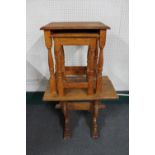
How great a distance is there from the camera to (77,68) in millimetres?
1381

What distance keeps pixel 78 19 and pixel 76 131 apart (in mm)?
873

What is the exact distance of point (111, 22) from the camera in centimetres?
153

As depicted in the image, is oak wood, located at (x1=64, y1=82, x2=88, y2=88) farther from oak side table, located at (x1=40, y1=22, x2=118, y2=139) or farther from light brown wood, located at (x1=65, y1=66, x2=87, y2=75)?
light brown wood, located at (x1=65, y1=66, x2=87, y2=75)

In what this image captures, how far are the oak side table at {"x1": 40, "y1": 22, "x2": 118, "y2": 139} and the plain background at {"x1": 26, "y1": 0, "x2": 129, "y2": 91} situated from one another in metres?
0.27

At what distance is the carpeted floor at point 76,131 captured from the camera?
1.31 m

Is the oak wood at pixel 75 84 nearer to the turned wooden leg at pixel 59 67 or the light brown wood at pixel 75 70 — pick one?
the turned wooden leg at pixel 59 67

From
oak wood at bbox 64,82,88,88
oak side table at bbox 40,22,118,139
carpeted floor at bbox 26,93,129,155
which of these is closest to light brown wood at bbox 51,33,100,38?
oak side table at bbox 40,22,118,139

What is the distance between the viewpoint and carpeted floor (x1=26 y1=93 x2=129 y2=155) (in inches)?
51.7

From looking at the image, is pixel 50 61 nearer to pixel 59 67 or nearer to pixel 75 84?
pixel 59 67

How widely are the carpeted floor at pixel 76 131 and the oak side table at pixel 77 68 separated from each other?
83 mm

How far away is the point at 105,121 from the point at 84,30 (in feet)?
2.62

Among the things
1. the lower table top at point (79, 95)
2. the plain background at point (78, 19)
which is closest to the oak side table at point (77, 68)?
the lower table top at point (79, 95)

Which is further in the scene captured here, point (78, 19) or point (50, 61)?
point (78, 19)

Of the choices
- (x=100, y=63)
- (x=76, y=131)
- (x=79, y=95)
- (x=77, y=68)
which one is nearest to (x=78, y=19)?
(x=77, y=68)
